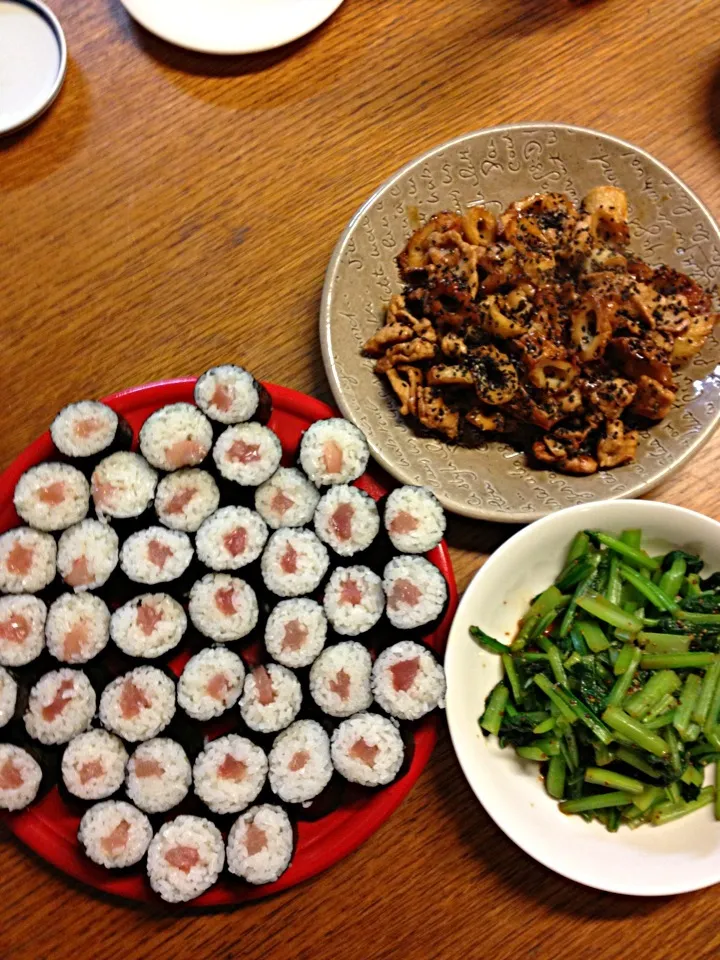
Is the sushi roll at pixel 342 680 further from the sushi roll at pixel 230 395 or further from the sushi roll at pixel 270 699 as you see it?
the sushi roll at pixel 230 395

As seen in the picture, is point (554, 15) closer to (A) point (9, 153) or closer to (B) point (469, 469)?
(B) point (469, 469)

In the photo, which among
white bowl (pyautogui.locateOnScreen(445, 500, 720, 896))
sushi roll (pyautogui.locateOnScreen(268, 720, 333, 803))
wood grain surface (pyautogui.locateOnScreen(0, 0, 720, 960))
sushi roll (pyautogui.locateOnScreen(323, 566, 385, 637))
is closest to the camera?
white bowl (pyautogui.locateOnScreen(445, 500, 720, 896))

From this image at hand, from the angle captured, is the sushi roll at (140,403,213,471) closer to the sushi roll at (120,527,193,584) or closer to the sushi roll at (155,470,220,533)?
the sushi roll at (155,470,220,533)

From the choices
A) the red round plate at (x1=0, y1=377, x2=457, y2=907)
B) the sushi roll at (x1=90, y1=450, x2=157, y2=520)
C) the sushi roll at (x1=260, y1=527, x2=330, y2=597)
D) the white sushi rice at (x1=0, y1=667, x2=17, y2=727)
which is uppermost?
the sushi roll at (x1=90, y1=450, x2=157, y2=520)

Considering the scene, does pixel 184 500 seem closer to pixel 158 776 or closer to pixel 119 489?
pixel 119 489

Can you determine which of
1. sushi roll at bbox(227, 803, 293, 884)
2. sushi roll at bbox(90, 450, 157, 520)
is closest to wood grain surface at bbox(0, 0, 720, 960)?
sushi roll at bbox(90, 450, 157, 520)

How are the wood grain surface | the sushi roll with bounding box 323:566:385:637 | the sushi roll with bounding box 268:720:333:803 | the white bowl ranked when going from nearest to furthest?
the white bowl
the sushi roll with bounding box 268:720:333:803
the sushi roll with bounding box 323:566:385:637
the wood grain surface
